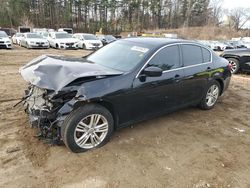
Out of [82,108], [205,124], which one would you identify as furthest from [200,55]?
[82,108]

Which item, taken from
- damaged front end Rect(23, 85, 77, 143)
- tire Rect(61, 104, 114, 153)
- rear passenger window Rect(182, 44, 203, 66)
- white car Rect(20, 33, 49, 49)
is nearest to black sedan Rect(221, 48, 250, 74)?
rear passenger window Rect(182, 44, 203, 66)

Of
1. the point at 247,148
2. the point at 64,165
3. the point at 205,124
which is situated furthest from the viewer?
the point at 205,124

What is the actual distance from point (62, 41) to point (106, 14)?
4380cm

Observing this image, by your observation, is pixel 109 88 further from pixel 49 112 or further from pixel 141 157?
pixel 141 157

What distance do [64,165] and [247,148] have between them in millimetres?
2927

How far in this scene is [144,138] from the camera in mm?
4078

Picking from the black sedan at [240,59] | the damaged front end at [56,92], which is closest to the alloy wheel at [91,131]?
Answer: the damaged front end at [56,92]

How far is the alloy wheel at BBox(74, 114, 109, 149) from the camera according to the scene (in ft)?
11.5

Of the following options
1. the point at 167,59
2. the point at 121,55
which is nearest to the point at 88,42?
the point at 121,55

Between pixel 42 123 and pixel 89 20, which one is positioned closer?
pixel 42 123

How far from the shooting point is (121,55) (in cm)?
434

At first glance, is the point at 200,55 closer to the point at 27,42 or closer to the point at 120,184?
the point at 120,184

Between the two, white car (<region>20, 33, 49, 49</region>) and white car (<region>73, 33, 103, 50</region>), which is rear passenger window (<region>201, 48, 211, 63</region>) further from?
white car (<region>20, 33, 49, 49</region>)

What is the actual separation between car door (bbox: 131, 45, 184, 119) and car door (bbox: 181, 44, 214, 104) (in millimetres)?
211
